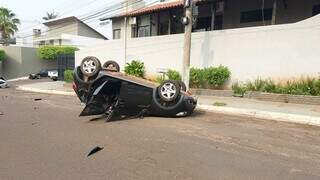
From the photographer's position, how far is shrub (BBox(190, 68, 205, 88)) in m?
19.9

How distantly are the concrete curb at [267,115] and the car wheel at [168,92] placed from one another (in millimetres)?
2831

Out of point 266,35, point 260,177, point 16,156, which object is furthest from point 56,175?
point 266,35

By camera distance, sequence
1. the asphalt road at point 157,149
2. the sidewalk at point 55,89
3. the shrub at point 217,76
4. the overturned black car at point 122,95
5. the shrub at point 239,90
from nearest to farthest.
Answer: the asphalt road at point 157,149 → the overturned black car at point 122,95 → the shrub at point 239,90 → the shrub at point 217,76 → the sidewalk at point 55,89

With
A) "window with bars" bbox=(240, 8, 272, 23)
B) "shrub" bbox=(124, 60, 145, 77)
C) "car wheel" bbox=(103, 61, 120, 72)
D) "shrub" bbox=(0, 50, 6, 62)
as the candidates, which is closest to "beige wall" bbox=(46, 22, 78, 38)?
"shrub" bbox=(0, 50, 6, 62)

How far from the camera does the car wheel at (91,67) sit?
1202 cm

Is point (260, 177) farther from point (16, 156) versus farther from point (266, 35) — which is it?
point (266, 35)

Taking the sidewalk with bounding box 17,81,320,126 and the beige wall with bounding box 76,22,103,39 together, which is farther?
the beige wall with bounding box 76,22,103,39

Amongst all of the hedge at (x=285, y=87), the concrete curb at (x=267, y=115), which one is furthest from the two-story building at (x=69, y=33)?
the concrete curb at (x=267, y=115)

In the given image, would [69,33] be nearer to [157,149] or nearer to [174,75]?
[174,75]

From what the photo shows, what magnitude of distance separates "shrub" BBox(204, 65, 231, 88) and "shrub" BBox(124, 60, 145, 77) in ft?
20.4

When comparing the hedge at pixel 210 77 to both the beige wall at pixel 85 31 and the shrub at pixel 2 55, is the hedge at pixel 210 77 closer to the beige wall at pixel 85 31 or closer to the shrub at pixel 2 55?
the shrub at pixel 2 55

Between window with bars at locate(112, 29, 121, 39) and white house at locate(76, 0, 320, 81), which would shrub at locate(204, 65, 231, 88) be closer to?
white house at locate(76, 0, 320, 81)

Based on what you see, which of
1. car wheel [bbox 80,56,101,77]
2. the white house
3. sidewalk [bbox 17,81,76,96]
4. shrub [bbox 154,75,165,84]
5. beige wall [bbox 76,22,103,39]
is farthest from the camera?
beige wall [bbox 76,22,103,39]

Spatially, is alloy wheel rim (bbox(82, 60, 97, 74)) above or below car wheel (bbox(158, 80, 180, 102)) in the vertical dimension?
above
